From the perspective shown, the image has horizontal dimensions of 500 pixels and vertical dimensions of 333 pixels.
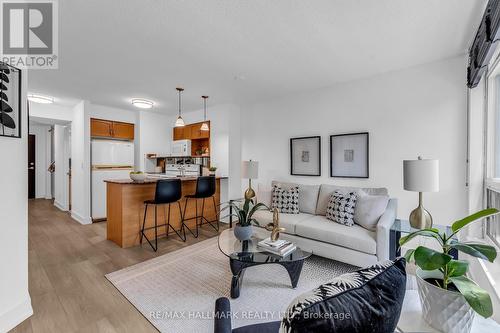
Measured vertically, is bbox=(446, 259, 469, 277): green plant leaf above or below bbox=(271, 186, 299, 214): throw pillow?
above

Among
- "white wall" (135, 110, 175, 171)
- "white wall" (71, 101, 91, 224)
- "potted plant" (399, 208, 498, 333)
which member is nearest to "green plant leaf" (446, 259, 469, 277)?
"potted plant" (399, 208, 498, 333)

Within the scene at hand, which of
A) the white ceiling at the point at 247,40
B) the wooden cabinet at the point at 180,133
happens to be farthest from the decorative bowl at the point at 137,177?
the wooden cabinet at the point at 180,133

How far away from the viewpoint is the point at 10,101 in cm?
174

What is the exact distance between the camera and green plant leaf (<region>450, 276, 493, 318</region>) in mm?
729

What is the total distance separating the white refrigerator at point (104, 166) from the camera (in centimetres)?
470

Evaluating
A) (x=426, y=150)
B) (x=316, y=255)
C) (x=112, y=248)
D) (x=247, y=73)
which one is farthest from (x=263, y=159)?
(x=112, y=248)

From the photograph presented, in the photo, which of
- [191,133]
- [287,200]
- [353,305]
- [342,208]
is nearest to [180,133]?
[191,133]

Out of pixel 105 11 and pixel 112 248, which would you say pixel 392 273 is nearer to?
pixel 105 11

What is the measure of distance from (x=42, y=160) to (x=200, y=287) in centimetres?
790

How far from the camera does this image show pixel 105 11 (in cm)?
185

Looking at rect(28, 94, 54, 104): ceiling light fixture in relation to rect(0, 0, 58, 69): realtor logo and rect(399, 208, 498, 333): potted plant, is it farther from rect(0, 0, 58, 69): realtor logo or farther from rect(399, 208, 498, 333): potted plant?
rect(399, 208, 498, 333): potted plant

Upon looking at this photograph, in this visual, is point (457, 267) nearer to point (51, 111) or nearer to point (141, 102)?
point (141, 102)

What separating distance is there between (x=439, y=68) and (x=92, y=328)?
431 cm

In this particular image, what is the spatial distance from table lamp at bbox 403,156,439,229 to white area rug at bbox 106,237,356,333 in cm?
98
